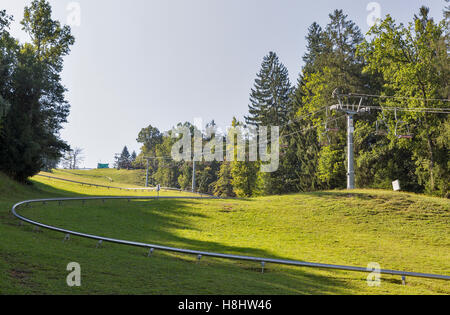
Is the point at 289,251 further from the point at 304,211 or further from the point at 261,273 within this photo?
the point at 304,211

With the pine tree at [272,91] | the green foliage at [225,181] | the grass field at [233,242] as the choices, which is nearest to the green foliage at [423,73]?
the grass field at [233,242]

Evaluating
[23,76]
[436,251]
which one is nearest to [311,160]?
[436,251]

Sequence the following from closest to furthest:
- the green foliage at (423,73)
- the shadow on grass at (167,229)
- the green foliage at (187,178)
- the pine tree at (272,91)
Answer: the shadow on grass at (167,229) < the green foliage at (423,73) < the pine tree at (272,91) < the green foliage at (187,178)

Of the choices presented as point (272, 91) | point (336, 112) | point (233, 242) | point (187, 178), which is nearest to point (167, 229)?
point (233, 242)

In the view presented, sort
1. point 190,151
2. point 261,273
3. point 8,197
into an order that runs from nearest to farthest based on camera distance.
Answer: point 261,273
point 8,197
point 190,151

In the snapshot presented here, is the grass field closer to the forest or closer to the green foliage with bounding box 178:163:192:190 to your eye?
the forest

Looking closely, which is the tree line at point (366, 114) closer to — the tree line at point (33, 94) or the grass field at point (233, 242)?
the grass field at point (233, 242)

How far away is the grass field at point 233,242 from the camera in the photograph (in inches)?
369

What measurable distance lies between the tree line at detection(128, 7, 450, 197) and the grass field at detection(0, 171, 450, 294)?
8.90 meters

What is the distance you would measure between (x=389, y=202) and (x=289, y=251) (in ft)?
49.0

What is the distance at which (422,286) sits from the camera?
39.3ft

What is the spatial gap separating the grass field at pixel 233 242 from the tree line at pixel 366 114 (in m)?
8.90

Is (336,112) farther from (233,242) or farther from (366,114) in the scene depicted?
(233,242)

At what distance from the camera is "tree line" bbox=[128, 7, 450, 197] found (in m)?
37.4
